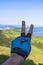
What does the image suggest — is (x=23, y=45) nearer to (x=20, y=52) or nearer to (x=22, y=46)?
(x=22, y=46)

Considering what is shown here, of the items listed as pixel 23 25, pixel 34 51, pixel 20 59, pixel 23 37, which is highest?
pixel 23 25

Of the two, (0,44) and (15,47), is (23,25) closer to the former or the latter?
(15,47)

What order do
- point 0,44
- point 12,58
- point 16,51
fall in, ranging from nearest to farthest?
point 12,58, point 16,51, point 0,44

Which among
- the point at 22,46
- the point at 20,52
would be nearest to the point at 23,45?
the point at 22,46

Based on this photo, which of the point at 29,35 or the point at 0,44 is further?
the point at 0,44

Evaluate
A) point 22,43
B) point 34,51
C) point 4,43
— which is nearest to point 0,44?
point 4,43

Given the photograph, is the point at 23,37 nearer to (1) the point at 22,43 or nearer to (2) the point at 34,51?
(1) the point at 22,43

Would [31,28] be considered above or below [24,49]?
above

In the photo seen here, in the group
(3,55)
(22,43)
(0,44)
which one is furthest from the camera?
(0,44)
